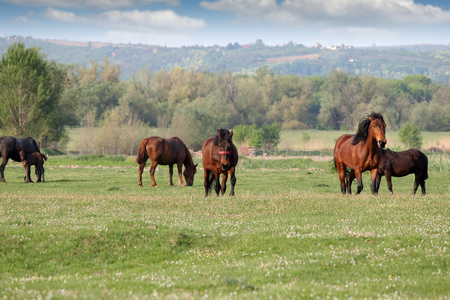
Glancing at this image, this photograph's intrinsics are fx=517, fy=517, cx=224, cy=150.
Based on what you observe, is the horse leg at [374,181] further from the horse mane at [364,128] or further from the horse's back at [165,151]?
the horse's back at [165,151]

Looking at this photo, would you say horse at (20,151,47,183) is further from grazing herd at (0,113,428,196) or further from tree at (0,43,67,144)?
tree at (0,43,67,144)

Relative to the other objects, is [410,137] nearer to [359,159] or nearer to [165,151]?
[165,151]

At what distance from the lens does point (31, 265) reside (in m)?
11.7

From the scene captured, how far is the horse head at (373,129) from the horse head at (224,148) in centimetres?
513

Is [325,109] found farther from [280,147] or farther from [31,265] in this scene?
[31,265]

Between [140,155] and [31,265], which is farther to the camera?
[140,155]

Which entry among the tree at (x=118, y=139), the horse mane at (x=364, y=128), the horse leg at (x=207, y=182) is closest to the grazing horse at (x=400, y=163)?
the horse mane at (x=364, y=128)

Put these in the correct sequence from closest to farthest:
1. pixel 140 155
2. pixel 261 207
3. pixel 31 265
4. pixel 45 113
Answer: pixel 31 265 → pixel 261 207 → pixel 140 155 → pixel 45 113

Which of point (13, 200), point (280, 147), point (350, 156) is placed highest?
point (350, 156)

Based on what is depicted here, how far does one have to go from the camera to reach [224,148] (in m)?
20.3

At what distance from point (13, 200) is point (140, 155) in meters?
12.7

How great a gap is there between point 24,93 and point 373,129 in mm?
63716

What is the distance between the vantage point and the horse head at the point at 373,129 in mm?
19594

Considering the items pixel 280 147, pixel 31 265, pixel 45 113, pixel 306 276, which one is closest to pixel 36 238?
pixel 31 265
